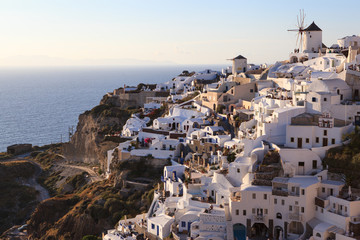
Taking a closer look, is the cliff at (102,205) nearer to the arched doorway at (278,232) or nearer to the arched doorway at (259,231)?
the arched doorway at (259,231)

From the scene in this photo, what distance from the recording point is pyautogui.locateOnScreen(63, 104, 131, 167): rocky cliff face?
63.5m

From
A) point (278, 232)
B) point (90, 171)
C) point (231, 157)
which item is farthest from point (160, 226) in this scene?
point (90, 171)

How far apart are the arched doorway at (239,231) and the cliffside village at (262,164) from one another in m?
0.06

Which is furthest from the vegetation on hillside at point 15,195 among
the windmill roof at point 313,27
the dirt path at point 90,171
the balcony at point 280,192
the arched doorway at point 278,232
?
the windmill roof at point 313,27

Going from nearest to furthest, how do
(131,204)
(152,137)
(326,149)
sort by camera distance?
(326,149) → (131,204) → (152,137)

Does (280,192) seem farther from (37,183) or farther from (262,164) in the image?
(37,183)

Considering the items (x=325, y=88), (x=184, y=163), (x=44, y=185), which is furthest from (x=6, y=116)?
(x=325, y=88)

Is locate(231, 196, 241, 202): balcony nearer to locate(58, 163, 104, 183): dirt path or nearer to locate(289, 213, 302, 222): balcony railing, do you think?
locate(289, 213, 302, 222): balcony railing

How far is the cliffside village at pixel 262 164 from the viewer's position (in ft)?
99.6

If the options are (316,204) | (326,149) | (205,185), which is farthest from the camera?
(205,185)

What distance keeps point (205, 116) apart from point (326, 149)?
62.9 ft

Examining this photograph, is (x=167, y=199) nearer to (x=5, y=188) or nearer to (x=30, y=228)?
(x=30, y=228)

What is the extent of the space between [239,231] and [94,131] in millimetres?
38244

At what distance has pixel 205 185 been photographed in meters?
36.4
